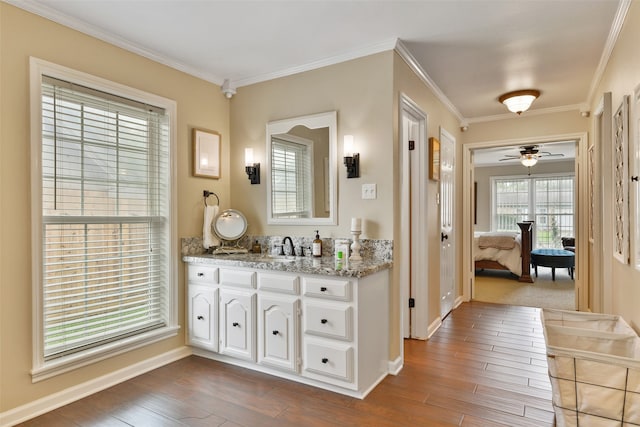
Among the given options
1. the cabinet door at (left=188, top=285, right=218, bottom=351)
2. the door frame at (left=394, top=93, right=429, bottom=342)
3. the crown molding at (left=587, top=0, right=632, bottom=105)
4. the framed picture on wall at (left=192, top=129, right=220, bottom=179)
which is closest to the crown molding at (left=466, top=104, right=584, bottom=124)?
the crown molding at (left=587, top=0, right=632, bottom=105)

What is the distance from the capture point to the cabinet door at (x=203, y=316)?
114 inches

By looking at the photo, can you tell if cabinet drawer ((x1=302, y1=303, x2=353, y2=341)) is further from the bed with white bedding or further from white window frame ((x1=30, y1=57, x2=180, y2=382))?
the bed with white bedding

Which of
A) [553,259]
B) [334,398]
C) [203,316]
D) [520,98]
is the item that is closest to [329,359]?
[334,398]

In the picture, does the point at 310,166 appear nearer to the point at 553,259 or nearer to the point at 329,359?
the point at 329,359

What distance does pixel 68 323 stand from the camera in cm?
236

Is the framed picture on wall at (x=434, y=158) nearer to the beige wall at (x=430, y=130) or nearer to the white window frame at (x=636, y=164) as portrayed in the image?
the beige wall at (x=430, y=130)

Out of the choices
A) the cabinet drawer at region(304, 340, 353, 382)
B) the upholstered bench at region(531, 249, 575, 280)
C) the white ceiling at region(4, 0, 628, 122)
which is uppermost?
the white ceiling at region(4, 0, 628, 122)

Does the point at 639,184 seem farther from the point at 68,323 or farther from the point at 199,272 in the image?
the point at 68,323

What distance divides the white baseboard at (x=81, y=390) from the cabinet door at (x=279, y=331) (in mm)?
827

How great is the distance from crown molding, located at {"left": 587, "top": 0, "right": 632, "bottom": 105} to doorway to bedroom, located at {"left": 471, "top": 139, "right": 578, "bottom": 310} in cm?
305

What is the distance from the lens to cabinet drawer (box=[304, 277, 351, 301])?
2.32 meters

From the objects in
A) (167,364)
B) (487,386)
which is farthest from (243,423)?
(487,386)

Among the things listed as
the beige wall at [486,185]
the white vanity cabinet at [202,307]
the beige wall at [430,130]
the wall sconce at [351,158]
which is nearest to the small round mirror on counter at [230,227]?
the white vanity cabinet at [202,307]

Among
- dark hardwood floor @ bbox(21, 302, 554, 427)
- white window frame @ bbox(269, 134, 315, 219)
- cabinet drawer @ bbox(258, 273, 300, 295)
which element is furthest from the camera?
white window frame @ bbox(269, 134, 315, 219)
